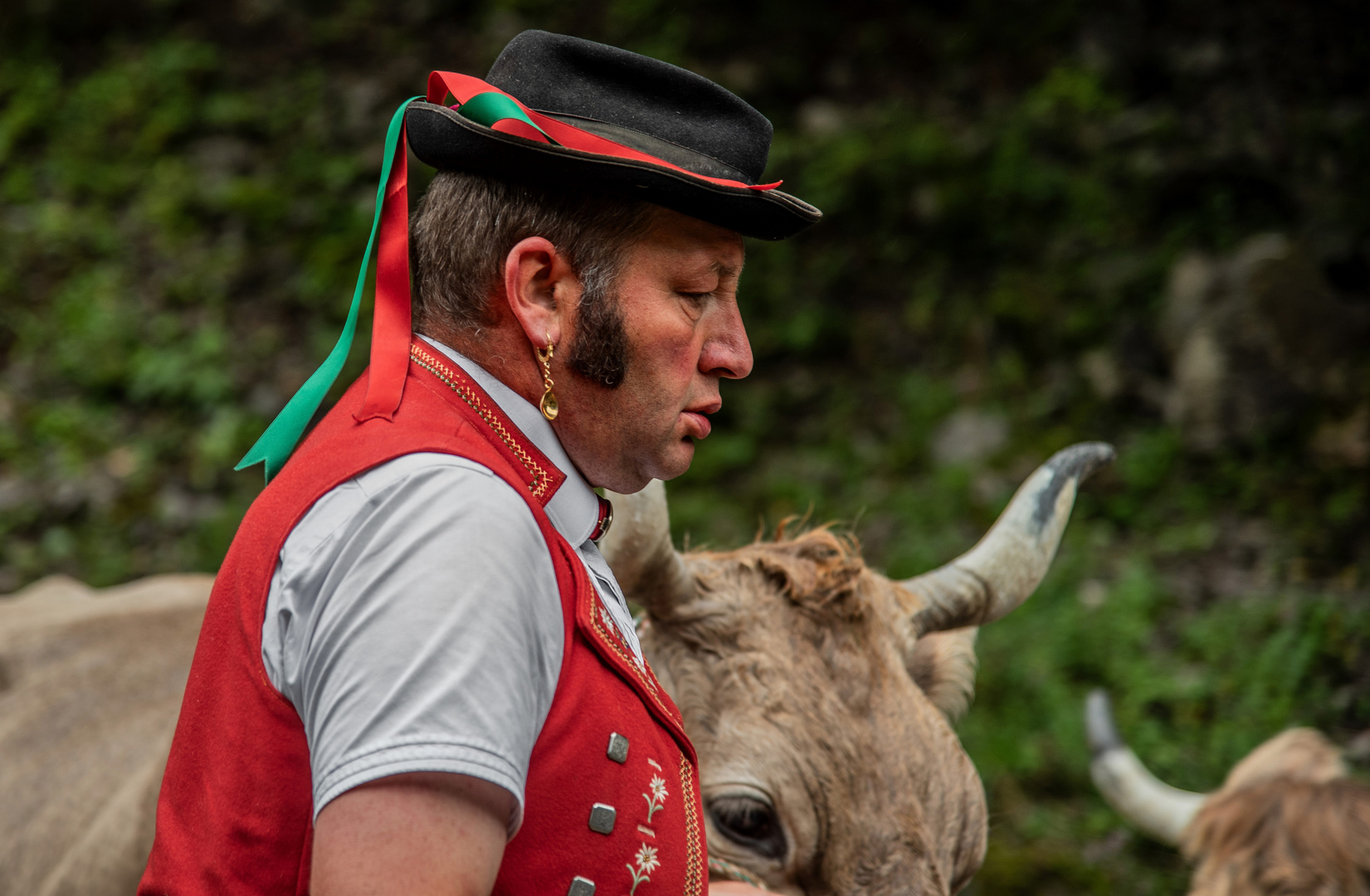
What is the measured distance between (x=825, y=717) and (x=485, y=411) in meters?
1.46

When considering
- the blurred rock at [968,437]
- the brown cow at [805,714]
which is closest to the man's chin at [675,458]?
the brown cow at [805,714]

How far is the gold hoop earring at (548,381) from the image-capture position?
5.53ft

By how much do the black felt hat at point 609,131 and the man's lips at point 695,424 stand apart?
305mm

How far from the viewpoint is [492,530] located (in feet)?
4.47

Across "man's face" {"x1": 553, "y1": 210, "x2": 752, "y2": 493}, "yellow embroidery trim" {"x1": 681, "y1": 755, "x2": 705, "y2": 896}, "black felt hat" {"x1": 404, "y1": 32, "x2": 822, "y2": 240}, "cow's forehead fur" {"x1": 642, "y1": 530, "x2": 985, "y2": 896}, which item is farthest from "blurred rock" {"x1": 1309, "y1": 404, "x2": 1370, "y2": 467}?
"yellow embroidery trim" {"x1": 681, "y1": 755, "x2": 705, "y2": 896}

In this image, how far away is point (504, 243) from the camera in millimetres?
1710

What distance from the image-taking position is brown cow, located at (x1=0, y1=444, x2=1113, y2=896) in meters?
2.66

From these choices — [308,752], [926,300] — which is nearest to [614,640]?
[308,752]

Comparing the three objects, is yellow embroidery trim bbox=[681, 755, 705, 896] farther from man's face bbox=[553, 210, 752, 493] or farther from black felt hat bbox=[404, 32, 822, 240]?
black felt hat bbox=[404, 32, 822, 240]

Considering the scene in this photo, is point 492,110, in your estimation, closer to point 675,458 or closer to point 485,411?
point 485,411

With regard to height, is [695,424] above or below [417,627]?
above

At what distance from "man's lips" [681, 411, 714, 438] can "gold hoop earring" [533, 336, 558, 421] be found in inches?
9.0

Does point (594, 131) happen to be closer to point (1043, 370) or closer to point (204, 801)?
point (204, 801)

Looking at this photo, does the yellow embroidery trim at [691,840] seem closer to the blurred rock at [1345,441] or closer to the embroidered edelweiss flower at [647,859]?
the embroidered edelweiss flower at [647,859]
